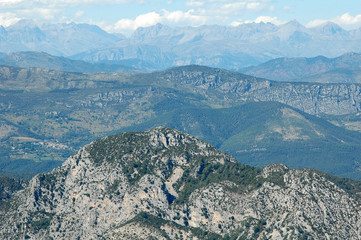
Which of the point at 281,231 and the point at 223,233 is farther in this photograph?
the point at 223,233

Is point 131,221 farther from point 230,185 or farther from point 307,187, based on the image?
point 307,187

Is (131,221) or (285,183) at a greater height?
(285,183)

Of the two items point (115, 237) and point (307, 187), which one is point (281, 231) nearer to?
point (307, 187)

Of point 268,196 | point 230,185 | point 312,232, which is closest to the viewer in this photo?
point 312,232

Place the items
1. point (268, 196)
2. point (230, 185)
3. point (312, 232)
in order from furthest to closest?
point (230, 185), point (268, 196), point (312, 232)

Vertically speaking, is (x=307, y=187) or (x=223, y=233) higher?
(x=307, y=187)

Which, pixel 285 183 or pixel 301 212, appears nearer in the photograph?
pixel 301 212

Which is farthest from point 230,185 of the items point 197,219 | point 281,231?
point 281,231

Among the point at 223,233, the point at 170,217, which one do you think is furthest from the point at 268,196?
the point at 170,217
